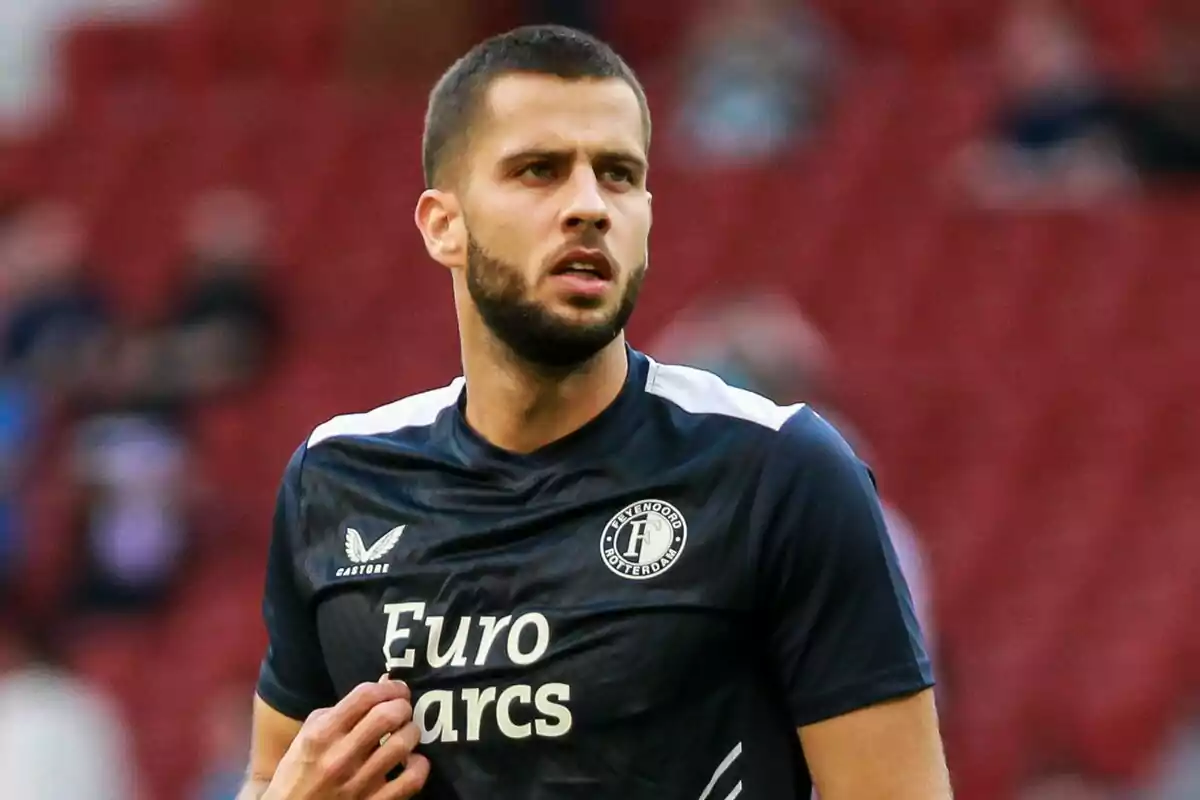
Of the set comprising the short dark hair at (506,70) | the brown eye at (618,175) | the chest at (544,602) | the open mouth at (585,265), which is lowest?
the chest at (544,602)

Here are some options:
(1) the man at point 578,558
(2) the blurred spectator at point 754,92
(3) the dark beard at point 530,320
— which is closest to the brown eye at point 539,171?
(1) the man at point 578,558

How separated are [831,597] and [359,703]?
0.57 m

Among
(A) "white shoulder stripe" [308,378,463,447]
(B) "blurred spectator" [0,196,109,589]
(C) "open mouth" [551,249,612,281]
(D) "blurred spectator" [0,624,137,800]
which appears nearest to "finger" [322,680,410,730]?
(A) "white shoulder stripe" [308,378,463,447]

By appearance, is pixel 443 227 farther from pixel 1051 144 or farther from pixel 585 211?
pixel 1051 144

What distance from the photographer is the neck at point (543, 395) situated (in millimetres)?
2785

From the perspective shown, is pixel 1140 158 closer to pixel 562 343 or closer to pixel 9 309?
pixel 9 309

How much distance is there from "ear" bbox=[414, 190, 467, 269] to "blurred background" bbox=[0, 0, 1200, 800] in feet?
8.48

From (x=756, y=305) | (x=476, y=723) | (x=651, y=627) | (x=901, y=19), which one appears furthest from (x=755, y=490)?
(x=901, y=19)

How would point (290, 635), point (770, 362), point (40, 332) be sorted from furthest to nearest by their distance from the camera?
1. point (40, 332)
2. point (770, 362)
3. point (290, 635)

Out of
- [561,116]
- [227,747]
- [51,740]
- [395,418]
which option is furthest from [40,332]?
[561,116]

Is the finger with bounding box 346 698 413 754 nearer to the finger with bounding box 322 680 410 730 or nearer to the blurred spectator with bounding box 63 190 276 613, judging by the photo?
the finger with bounding box 322 680 410 730

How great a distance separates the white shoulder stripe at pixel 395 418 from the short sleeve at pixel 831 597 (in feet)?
1.82

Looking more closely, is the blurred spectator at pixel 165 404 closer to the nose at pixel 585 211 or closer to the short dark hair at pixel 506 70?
the short dark hair at pixel 506 70

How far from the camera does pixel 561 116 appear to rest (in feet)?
Result: 8.82
